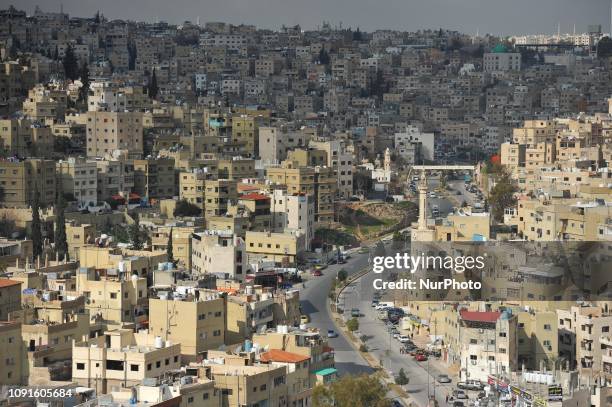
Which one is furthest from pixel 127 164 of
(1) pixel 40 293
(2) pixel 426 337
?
(1) pixel 40 293

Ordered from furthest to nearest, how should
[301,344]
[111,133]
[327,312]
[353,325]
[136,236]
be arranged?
[111,133], [136,236], [327,312], [353,325], [301,344]

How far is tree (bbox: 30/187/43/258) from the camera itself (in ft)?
55.6

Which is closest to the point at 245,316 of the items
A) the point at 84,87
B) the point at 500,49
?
the point at 84,87

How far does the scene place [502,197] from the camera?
2238cm

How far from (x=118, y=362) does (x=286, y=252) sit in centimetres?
760

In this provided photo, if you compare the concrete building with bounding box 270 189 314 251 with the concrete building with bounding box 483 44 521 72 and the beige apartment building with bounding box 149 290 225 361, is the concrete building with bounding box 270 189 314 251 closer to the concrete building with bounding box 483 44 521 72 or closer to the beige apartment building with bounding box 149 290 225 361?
the beige apartment building with bounding box 149 290 225 361

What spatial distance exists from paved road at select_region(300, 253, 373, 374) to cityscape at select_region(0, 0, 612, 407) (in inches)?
2.0

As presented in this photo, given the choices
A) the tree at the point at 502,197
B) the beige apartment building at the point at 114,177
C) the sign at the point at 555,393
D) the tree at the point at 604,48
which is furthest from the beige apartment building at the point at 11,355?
the tree at the point at 604,48

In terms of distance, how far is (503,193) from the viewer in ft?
74.0

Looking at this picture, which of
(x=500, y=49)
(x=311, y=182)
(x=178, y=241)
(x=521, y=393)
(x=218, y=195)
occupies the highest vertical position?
(x=500, y=49)

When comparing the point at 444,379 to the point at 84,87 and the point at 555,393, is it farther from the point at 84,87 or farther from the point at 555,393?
the point at 84,87

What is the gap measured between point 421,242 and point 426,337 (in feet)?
8.07

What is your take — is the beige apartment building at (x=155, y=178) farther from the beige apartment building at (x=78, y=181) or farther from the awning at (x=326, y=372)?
the awning at (x=326, y=372)

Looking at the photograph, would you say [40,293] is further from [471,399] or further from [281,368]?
[471,399]
